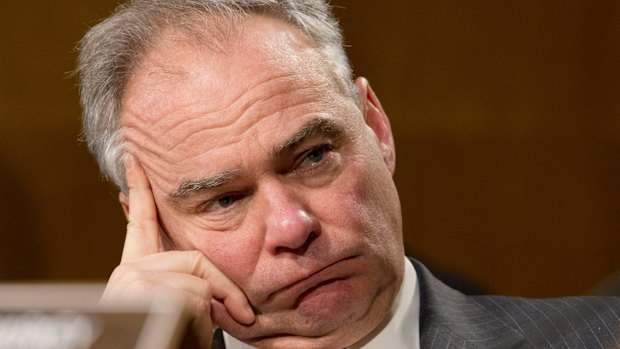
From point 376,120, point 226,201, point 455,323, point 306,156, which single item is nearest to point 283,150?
point 306,156

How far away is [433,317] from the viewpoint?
2025 millimetres

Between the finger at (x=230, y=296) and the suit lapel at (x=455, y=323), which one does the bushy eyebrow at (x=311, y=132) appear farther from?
the suit lapel at (x=455, y=323)

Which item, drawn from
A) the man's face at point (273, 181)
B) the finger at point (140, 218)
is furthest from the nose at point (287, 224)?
the finger at point (140, 218)

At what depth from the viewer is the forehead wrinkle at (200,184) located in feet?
5.95

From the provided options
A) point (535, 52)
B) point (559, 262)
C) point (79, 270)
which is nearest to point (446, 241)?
point (559, 262)

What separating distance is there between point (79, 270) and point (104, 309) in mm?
3074

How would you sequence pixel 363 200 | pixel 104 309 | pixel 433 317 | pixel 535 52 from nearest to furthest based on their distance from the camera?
pixel 104 309
pixel 363 200
pixel 433 317
pixel 535 52

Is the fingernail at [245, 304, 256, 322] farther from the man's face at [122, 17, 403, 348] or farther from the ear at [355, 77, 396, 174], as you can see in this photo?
the ear at [355, 77, 396, 174]

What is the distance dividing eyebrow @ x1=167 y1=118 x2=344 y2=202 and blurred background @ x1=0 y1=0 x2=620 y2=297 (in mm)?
1652

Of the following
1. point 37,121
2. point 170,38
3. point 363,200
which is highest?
point 170,38

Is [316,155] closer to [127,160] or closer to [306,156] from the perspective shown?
[306,156]

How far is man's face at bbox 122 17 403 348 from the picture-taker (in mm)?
1800

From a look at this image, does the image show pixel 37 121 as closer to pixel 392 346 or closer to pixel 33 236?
pixel 33 236

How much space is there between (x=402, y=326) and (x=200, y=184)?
0.52 m
